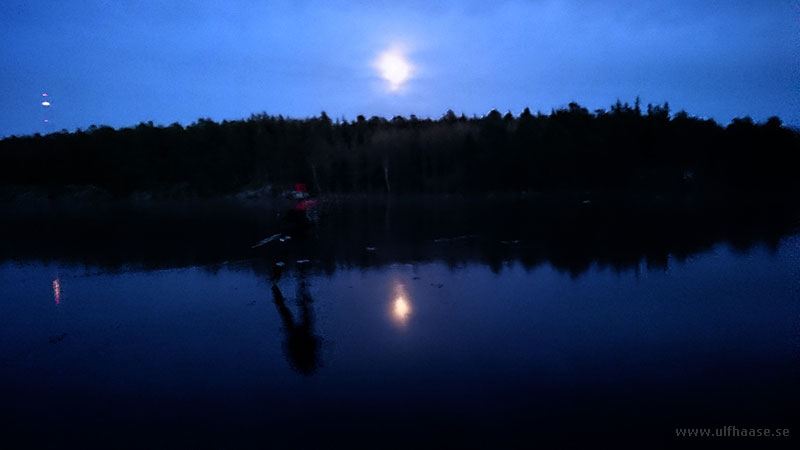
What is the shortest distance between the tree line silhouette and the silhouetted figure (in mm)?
56510

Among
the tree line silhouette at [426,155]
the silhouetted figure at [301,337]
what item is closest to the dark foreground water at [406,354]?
the silhouetted figure at [301,337]

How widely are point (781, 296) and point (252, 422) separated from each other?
11627 mm

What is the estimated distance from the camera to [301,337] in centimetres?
891

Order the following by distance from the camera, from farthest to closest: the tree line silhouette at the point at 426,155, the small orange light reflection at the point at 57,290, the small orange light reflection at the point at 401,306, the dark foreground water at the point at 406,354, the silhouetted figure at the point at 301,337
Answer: the tree line silhouette at the point at 426,155, the small orange light reflection at the point at 57,290, the small orange light reflection at the point at 401,306, the silhouetted figure at the point at 301,337, the dark foreground water at the point at 406,354

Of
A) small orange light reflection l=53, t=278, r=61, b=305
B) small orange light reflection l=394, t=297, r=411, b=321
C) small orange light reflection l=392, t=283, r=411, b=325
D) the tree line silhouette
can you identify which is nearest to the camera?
small orange light reflection l=392, t=283, r=411, b=325

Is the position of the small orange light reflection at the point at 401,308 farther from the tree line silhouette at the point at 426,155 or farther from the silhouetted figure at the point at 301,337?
the tree line silhouette at the point at 426,155

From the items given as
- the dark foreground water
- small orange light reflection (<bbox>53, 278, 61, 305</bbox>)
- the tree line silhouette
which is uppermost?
the tree line silhouette

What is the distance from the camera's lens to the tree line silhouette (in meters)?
60.7

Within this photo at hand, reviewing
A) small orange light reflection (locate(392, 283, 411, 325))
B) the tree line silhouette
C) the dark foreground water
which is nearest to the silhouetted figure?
the dark foreground water

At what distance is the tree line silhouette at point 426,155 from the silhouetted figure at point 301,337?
56.5m

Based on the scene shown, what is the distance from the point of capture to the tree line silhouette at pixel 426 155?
60656 mm

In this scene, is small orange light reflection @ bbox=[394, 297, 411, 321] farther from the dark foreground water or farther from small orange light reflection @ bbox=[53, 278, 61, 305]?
small orange light reflection @ bbox=[53, 278, 61, 305]

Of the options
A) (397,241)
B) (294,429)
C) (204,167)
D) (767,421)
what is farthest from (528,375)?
(204,167)

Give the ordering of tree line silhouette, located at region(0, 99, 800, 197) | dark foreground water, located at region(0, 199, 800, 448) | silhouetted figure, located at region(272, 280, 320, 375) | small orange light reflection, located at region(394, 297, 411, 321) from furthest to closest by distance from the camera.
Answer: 1. tree line silhouette, located at region(0, 99, 800, 197)
2. small orange light reflection, located at region(394, 297, 411, 321)
3. silhouetted figure, located at region(272, 280, 320, 375)
4. dark foreground water, located at region(0, 199, 800, 448)
